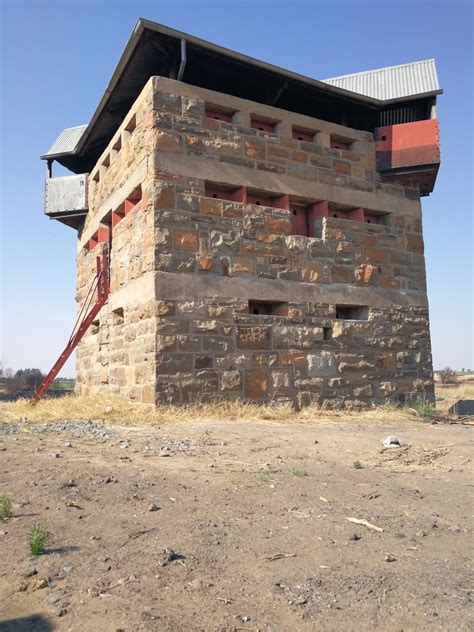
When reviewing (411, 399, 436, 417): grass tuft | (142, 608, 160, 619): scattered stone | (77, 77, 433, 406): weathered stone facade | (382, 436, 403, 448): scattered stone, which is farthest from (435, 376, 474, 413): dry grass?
(142, 608, 160, 619): scattered stone

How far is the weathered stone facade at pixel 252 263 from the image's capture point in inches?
351

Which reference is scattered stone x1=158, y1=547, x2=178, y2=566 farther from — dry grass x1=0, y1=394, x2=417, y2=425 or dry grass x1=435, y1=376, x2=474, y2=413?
dry grass x1=435, y1=376, x2=474, y2=413

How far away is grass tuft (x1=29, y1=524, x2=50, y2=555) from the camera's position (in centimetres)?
301

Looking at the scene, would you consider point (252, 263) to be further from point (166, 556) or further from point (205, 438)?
point (166, 556)

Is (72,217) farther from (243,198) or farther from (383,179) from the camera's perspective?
(383,179)

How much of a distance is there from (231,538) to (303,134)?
9.19m

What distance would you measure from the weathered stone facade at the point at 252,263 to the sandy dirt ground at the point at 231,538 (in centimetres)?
312

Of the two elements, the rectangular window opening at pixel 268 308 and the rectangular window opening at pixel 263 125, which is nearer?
the rectangular window opening at pixel 268 308

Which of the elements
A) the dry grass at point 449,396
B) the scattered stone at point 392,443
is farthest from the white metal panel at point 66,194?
the dry grass at point 449,396

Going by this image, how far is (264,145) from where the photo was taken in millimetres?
10070

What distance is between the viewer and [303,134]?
10.9m

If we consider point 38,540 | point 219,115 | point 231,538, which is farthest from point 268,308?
point 38,540

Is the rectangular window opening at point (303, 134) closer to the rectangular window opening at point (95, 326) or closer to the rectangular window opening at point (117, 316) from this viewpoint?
the rectangular window opening at point (117, 316)

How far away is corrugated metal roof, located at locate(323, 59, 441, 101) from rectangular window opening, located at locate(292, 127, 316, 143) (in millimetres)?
2144
